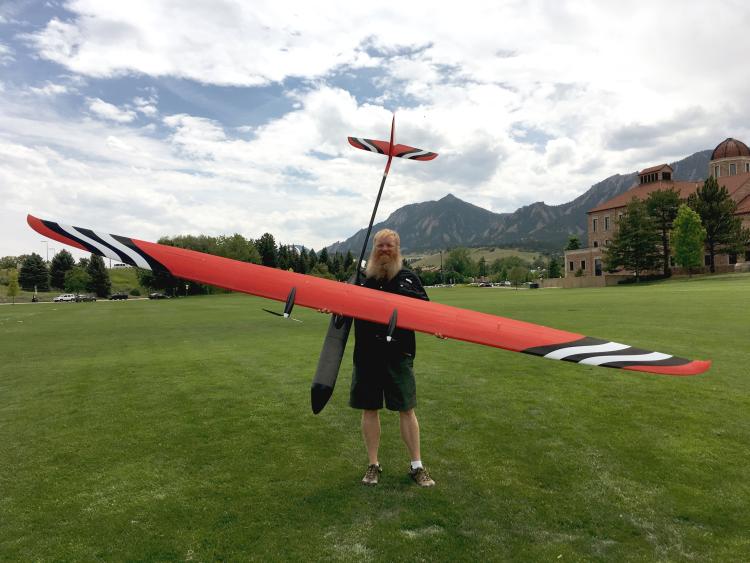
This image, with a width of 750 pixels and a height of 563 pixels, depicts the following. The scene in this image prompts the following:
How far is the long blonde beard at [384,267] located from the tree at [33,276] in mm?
136689

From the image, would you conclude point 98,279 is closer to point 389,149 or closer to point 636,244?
point 636,244

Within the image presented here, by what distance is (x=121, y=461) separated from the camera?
17.3 feet

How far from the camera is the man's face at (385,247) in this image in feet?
15.6

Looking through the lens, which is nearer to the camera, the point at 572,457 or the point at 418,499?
the point at 418,499

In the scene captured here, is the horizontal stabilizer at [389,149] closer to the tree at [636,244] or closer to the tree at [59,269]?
the tree at [636,244]

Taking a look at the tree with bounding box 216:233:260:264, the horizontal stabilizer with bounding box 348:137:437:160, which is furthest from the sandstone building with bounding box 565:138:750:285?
the horizontal stabilizer with bounding box 348:137:437:160

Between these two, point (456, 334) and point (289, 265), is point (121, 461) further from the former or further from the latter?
point (289, 265)

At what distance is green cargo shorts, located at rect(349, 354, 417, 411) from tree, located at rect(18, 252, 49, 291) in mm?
136671

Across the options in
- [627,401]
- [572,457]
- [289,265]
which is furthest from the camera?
[289,265]

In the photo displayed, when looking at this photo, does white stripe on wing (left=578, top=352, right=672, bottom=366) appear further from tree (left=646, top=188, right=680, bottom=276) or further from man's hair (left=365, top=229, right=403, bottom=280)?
tree (left=646, top=188, right=680, bottom=276)

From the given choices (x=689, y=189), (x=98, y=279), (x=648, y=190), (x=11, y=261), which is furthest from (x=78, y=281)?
(x=689, y=189)

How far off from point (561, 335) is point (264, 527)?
3.11m

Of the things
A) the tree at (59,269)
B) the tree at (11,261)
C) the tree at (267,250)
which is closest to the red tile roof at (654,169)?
the tree at (267,250)

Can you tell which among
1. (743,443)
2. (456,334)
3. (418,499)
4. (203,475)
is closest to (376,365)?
(456,334)
